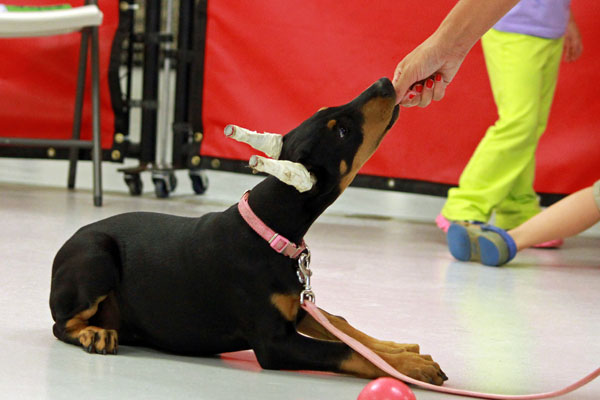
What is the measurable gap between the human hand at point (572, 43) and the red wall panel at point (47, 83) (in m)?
2.48

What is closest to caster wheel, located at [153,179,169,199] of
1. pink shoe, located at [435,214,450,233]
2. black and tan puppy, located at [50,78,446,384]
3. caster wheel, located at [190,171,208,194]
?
caster wheel, located at [190,171,208,194]

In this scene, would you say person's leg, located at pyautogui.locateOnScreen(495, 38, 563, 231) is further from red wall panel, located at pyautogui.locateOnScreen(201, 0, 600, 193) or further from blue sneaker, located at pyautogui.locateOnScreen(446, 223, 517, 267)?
blue sneaker, located at pyautogui.locateOnScreen(446, 223, 517, 267)

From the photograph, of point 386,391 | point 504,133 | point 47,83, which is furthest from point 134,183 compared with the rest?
point 386,391

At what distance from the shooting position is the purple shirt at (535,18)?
4.02 metres

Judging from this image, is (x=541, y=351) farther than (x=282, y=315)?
Yes

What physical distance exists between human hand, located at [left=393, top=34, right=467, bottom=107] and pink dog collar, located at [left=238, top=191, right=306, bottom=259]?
0.45 m

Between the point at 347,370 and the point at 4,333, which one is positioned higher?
the point at 347,370

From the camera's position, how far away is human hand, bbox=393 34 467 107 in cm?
219

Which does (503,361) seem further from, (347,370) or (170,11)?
(170,11)

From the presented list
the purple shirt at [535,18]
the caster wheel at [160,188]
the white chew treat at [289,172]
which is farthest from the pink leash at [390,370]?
the caster wheel at [160,188]

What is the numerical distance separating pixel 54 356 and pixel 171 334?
268 millimetres

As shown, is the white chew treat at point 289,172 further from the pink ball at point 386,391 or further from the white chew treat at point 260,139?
the pink ball at point 386,391

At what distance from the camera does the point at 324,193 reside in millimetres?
2025

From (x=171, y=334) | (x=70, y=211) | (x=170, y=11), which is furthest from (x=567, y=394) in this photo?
(x=170, y=11)
